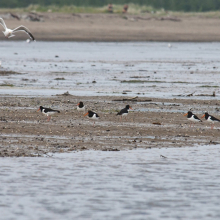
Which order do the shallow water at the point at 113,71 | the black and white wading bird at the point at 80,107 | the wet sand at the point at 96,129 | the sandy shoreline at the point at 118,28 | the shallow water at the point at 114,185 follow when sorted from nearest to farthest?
the shallow water at the point at 114,185, the wet sand at the point at 96,129, the black and white wading bird at the point at 80,107, the shallow water at the point at 113,71, the sandy shoreline at the point at 118,28

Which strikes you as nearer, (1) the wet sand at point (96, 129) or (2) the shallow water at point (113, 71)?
(1) the wet sand at point (96, 129)

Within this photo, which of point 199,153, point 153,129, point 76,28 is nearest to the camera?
point 199,153

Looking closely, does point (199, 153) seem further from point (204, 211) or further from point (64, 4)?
point (64, 4)

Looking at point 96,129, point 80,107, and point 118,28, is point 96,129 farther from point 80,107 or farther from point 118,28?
point 118,28

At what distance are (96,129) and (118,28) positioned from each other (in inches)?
1778

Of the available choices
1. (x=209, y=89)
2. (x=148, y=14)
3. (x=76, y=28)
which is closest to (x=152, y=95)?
(x=209, y=89)

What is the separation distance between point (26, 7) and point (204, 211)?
213 feet

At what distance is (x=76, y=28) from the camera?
57.6 meters

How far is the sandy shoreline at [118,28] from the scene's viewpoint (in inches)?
2152

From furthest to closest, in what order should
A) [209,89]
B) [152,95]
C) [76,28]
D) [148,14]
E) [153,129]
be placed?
[148,14], [76,28], [209,89], [152,95], [153,129]

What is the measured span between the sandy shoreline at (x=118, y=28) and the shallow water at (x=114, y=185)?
41.9 meters

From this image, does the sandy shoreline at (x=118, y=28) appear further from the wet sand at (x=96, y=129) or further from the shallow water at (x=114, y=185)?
the shallow water at (x=114, y=185)

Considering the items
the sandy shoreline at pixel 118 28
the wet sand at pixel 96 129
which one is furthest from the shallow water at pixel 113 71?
the sandy shoreline at pixel 118 28

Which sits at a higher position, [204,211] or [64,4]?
[64,4]
